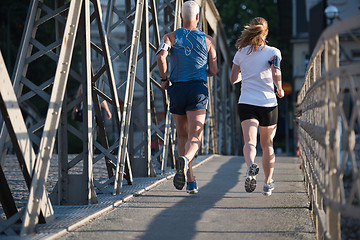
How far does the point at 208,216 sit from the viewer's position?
5438mm

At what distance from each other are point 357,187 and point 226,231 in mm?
2076

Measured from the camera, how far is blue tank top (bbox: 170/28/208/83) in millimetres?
6664

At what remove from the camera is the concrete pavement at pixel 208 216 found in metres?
4.68

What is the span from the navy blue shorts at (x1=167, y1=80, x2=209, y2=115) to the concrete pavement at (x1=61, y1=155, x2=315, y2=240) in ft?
2.77

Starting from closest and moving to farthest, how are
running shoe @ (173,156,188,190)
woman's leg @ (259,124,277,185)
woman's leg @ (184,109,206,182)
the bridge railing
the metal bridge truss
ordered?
the bridge railing → the metal bridge truss → running shoe @ (173,156,188,190) → woman's leg @ (184,109,206,182) → woman's leg @ (259,124,277,185)

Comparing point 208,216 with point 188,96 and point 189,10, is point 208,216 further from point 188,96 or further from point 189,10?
point 189,10

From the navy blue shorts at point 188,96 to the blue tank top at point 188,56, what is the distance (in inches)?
2.2

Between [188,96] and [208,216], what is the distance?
1.55 meters

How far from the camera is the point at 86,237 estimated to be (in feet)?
15.0

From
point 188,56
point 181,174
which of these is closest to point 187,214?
point 181,174

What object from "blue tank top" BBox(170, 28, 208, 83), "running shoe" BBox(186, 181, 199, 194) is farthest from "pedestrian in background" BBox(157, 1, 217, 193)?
"running shoe" BBox(186, 181, 199, 194)

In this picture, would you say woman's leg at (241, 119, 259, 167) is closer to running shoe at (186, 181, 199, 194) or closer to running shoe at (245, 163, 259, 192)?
running shoe at (245, 163, 259, 192)

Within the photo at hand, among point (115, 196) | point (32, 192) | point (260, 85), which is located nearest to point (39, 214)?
point (32, 192)

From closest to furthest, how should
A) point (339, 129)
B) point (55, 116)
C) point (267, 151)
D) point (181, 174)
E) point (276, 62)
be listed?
1. point (339, 129)
2. point (55, 116)
3. point (181, 174)
4. point (276, 62)
5. point (267, 151)
